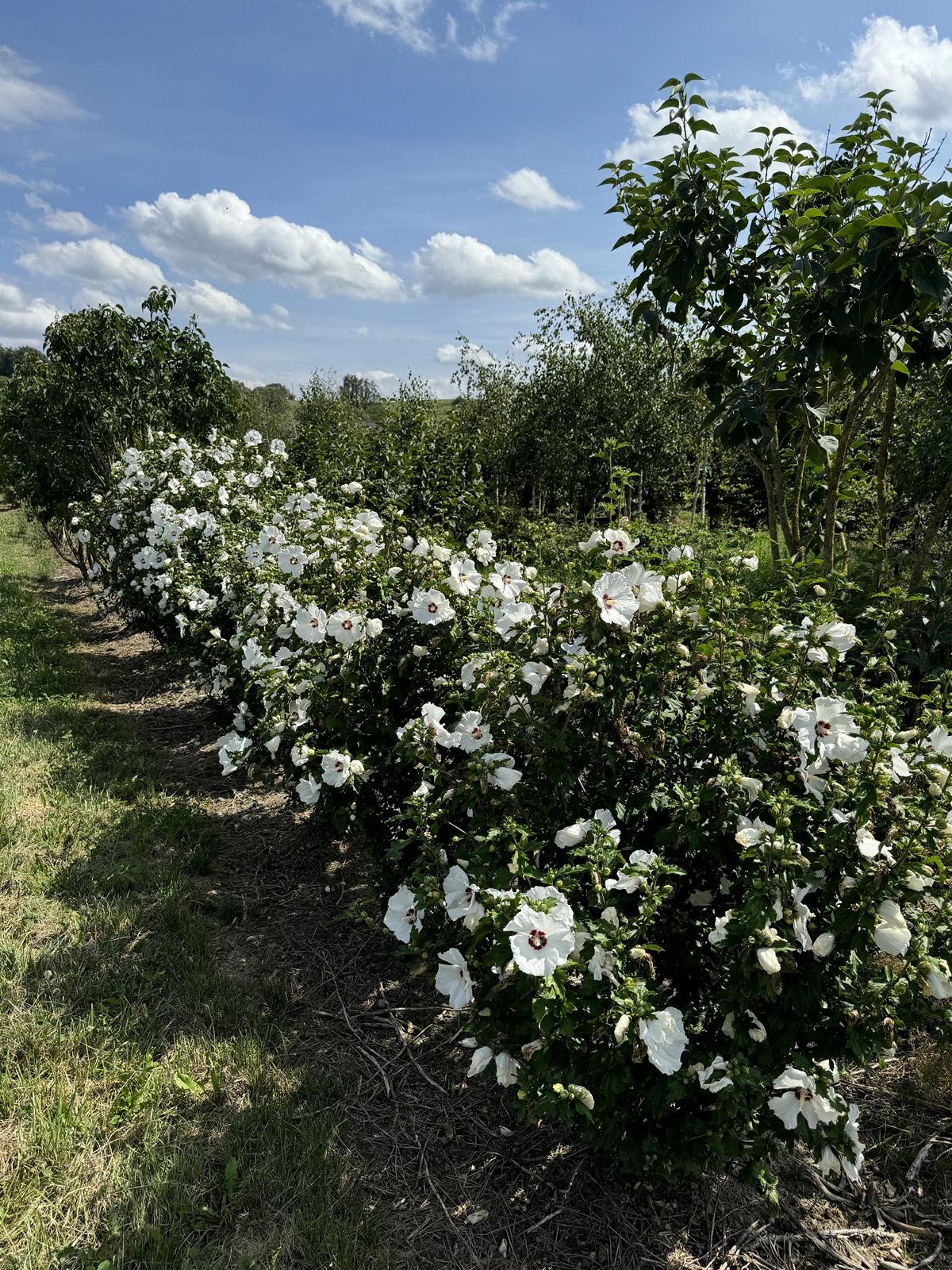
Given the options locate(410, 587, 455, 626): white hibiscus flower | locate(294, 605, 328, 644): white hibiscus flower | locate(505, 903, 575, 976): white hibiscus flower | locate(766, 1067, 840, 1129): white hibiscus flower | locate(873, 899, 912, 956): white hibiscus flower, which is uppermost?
locate(410, 587, 455, 626): white hibiscus flower

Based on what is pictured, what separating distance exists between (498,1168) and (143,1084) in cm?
112

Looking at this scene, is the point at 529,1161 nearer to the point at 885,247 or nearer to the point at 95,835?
the point at 95,835

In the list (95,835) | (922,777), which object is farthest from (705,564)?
(95,835)

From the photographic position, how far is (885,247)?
230 cm

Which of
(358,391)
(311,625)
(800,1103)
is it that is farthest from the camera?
(358,391)

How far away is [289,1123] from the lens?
221 centimetres

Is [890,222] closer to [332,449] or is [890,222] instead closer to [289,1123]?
[289,1123]

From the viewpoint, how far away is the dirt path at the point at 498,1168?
191cm

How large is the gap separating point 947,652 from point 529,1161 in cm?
267

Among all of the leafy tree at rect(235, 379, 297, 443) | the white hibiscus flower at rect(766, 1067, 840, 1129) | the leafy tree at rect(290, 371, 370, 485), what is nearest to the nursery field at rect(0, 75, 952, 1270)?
the white hibiscus flower at rect(766, 1067, 840, 1129)

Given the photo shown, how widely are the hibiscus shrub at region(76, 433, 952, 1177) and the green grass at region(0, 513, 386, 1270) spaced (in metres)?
0.62

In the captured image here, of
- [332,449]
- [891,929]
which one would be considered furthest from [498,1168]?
[332,449]

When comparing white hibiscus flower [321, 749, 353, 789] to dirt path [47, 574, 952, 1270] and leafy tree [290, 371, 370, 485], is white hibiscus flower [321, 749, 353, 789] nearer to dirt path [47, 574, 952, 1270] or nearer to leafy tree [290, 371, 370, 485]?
dirt path [47, 574, 952, 1270]

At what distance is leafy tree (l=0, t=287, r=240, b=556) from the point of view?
325 inches
